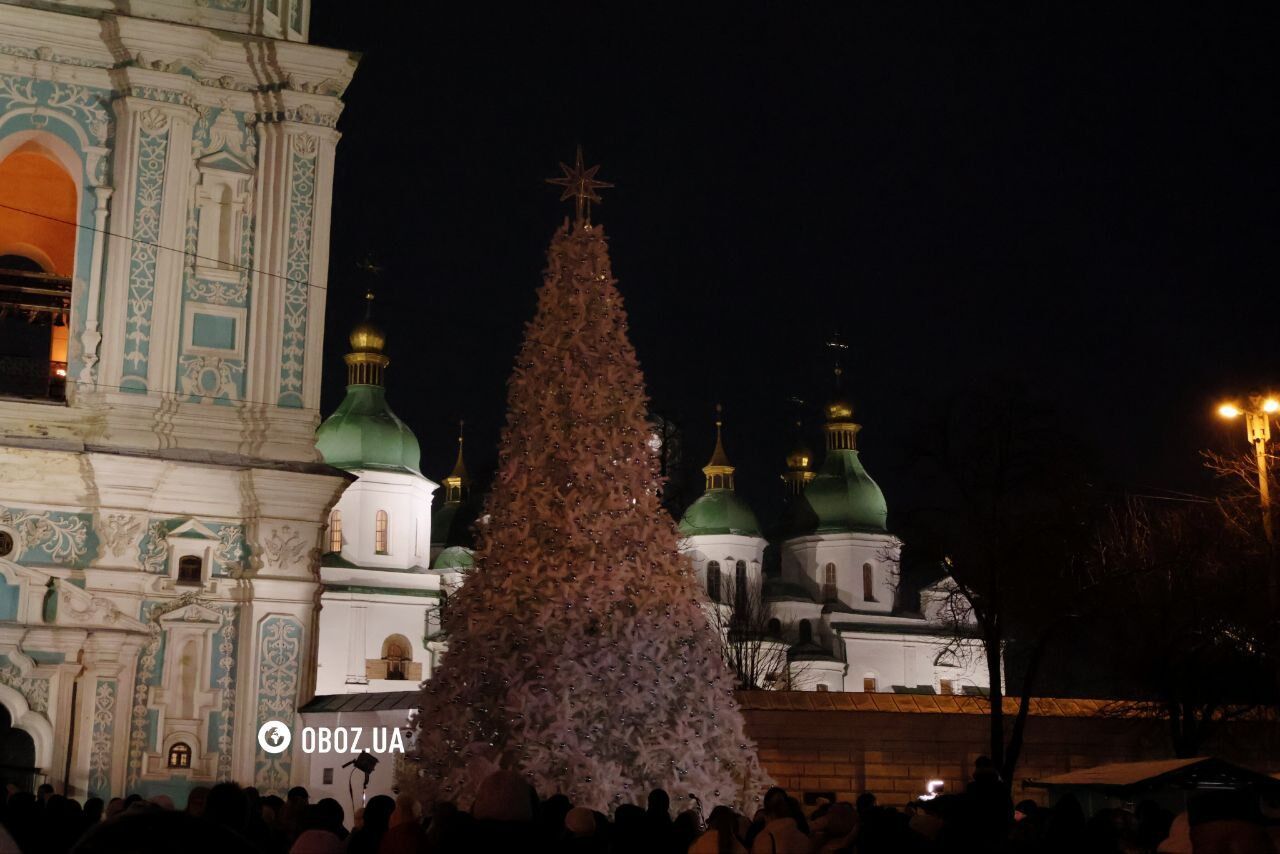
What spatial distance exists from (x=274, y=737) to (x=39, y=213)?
926 centimetres

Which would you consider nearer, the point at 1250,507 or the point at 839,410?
the point at 1250,507

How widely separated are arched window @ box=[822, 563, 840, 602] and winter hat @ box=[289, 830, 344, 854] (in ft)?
205

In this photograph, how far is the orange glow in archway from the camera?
2456 centimetres

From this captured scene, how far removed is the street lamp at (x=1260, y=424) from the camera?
15.9 meters

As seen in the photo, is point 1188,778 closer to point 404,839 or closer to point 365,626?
point 404,839

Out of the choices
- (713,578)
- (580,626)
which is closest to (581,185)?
(580,626)

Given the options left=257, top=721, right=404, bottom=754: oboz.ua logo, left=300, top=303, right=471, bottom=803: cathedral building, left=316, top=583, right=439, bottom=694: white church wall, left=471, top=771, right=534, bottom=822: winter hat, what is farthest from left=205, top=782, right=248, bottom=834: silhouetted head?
left=316, top=583, right=439, bottom=694: white church wall

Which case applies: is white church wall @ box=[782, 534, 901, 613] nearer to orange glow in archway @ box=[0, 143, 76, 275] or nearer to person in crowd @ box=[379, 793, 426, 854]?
orange glow in archway @ box=[0, 143, 76, 275]

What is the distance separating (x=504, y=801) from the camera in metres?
6.09

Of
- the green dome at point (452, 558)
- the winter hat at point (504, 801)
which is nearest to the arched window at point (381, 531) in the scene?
the green dome at point (452, 558)

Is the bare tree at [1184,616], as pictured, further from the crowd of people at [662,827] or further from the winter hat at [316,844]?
the winter hat at [316,844]

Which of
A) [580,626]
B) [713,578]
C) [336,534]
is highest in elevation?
[713,578]

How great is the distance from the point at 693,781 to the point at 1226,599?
12.4 m

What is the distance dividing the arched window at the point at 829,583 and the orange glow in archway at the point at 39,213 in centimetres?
4577
